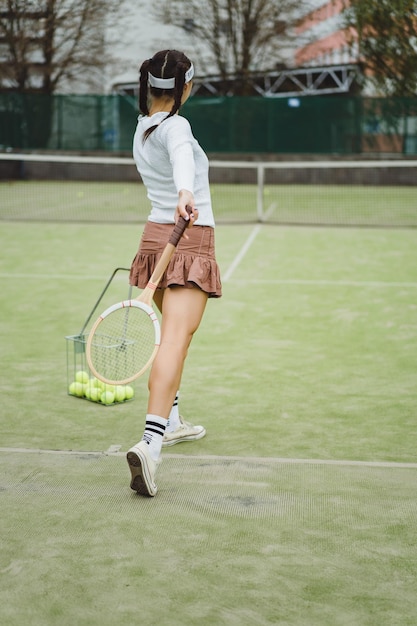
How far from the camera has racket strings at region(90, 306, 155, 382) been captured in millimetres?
5508

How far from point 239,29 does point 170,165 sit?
101 ft

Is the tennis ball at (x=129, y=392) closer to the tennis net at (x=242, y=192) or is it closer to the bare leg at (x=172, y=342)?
the bare leg at (x=172, y=342)

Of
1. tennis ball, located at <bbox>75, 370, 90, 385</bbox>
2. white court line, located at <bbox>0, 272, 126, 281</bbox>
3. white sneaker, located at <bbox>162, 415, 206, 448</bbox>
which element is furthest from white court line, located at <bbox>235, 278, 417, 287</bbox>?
white sneaker, located at <bbox>162, 415, 206, 448</bbox>

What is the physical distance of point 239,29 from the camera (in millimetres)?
33031

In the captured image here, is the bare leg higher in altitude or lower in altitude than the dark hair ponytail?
lower

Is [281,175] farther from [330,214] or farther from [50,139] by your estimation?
[330,214]

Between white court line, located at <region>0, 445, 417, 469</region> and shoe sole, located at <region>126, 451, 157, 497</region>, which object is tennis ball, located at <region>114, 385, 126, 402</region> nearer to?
white court line, located at <region>0, 445, 417, 469</region>

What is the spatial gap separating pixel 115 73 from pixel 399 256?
882 inches

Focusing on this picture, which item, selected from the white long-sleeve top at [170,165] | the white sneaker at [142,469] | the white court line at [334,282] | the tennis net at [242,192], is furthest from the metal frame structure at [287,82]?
the white sneaker at [142,469]

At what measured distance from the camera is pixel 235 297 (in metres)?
8.92

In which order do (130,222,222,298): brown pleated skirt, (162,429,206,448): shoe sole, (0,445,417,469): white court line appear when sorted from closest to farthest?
1. (130,222,222,298): brown pleated skirt
2. (0,445,417,469): white court line
3. (162,429,206,448): shoe sole

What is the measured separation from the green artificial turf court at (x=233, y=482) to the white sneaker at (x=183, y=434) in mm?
49

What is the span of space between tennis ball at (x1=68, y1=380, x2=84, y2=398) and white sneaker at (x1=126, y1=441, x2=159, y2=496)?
69.7 inches

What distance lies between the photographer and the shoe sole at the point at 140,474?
3.63 meters
